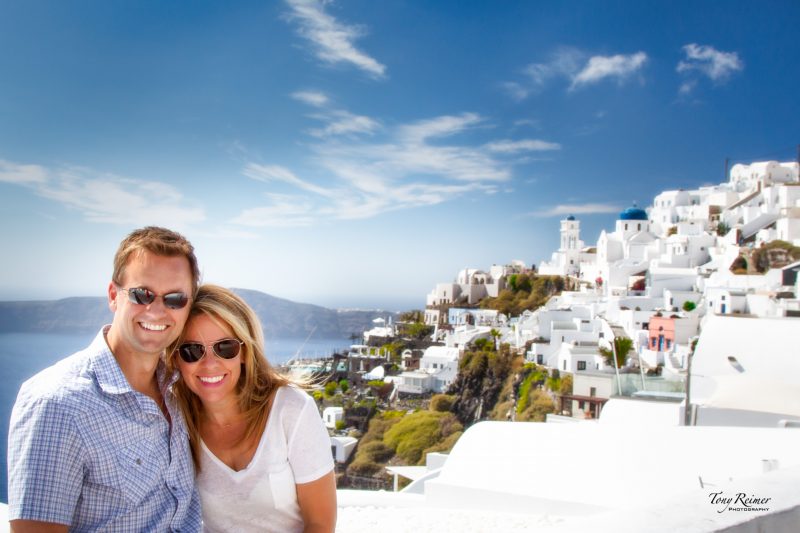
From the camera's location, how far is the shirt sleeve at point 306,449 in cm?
172

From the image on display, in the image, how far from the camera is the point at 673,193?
126ft

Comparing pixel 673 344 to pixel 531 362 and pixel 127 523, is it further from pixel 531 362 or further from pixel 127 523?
pixel 127 523

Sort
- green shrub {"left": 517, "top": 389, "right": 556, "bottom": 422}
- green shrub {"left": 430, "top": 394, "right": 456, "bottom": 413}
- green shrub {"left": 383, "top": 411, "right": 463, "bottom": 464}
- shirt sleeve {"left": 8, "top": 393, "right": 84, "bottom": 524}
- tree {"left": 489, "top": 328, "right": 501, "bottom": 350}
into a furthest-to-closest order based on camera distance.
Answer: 1. tree {"left": 489, "top": 328, "right": 501, "bottom": 350}
2. green shrub {"left": 430, "top": 394, "right": 456, "bottom": 413}
3. green shrub {"left": 383, "top": 411, "right": 463, "bottom": 464}
4. green shrub {"left": 517, "top": 389, "right": 556, "bottom": 422}
5. shirt sleeve {"left": 8, "top": 393, "right": 84, "bottom": 524}

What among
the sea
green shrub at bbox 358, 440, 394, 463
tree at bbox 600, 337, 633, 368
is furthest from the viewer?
green shrub at bbox 358, 440, 394, 463

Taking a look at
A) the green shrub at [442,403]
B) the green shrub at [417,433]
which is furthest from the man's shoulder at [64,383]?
the green shrub at [442,403]

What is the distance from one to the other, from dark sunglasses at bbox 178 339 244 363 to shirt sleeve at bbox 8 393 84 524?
0.40 meters

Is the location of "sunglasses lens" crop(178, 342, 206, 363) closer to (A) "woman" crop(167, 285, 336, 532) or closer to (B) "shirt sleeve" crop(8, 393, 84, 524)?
(A) "woman" crop(167, 285, 336, 532)

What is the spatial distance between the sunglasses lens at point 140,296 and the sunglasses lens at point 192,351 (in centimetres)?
21

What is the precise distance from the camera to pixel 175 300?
5.43 ft

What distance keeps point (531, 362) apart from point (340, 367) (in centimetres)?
1343

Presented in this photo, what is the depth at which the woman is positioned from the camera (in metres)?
1.72

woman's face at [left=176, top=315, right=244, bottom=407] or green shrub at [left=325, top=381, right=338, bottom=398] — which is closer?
woman's face at [left=176, top=315, right=244, bottom=407]

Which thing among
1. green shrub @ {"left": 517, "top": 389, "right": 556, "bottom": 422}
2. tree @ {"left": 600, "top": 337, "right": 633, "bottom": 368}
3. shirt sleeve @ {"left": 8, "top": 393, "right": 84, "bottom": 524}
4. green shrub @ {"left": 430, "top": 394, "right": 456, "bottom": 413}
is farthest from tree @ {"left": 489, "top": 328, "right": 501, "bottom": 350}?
shirt sleeve @ {"left": 8, "top": 393, "right": 84, "bottom": 524}

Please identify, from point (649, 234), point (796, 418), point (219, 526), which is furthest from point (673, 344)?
point (219, 526)
